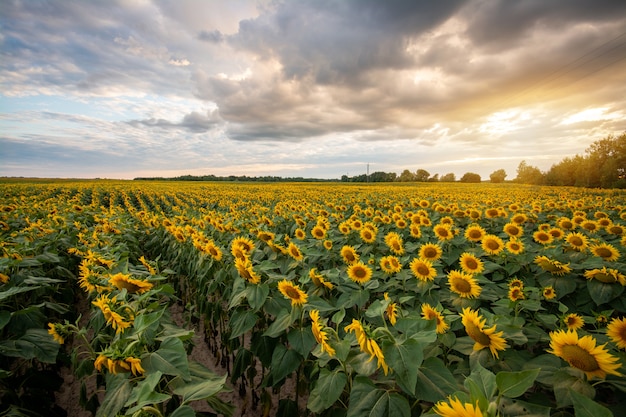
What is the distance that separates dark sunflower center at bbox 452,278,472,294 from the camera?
2.66 metres

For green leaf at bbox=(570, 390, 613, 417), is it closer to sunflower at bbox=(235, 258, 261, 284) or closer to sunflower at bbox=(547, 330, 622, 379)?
sunflower at bbox=(547, 330, 622, 379)

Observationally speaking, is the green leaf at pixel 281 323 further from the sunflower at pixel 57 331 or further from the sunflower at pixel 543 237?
the sunflower at pixel 543 237

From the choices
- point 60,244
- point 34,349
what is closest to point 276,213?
point 60,244

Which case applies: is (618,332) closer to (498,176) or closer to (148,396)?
(148,396)

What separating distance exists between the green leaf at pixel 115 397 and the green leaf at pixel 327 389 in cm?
97

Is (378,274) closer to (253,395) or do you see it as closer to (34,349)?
(253,395)

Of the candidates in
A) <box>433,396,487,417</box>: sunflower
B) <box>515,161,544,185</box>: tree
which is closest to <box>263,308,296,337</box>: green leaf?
<box>433,396,487,417</box>: sunflower

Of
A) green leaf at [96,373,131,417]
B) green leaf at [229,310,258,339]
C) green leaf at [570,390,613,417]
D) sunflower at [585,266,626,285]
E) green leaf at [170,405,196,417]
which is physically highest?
green leaf at [570,390,613,417]

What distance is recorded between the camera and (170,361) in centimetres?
158

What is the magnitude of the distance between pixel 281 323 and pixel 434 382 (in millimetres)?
1160

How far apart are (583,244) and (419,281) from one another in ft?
8.09

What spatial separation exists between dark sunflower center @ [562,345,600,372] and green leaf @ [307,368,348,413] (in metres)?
1.14

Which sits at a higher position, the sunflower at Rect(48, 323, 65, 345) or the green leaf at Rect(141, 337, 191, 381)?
the green leaf at Rect(141, 337, 191, 381)

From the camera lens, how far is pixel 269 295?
2.57 m
